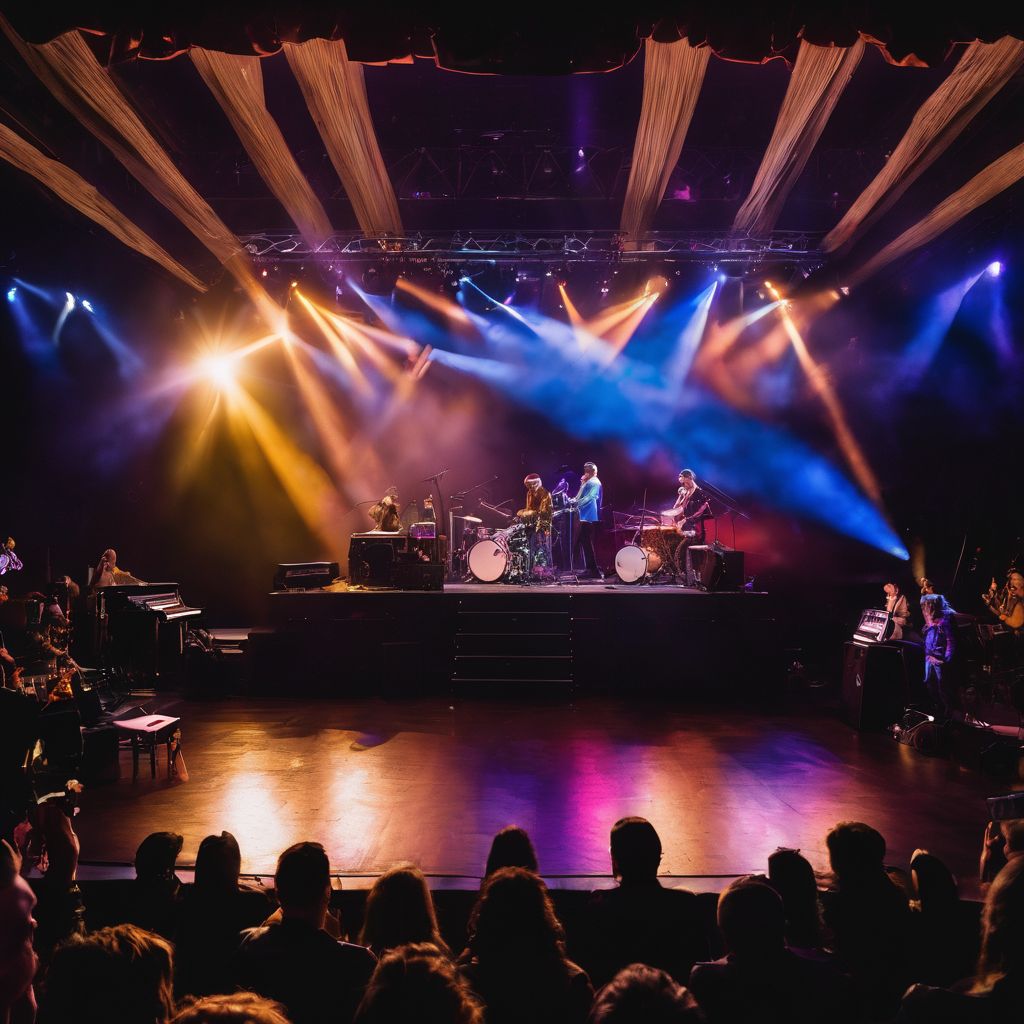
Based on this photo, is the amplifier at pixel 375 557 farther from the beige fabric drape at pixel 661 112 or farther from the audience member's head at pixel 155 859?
the audience member's head at pixel 155 859

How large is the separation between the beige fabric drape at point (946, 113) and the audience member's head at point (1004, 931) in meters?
4.81

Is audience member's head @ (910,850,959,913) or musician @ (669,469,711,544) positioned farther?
musician @ (669,469,711,544)

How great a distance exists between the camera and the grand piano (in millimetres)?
8234

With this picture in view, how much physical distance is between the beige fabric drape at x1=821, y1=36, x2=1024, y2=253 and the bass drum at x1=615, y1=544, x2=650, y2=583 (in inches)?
195

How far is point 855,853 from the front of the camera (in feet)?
8.64

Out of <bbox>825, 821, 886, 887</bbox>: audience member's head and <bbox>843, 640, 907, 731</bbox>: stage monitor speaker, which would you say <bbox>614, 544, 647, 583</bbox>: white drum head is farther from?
<bbox>825, 821, 886, 887</bbox>: audience member's head

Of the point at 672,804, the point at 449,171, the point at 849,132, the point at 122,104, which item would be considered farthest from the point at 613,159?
the point at 672,804

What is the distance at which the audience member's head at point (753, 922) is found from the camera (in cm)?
185

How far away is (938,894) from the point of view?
2.66m

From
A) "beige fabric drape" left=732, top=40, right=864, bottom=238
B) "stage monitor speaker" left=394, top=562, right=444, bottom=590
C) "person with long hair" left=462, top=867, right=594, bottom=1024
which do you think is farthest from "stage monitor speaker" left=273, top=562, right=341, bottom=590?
"person with long hair" left=462, top=867, right=594, bottom=1024

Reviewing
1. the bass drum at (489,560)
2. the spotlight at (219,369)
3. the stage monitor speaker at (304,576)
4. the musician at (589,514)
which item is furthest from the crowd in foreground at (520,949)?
the spotlight at (219,369)

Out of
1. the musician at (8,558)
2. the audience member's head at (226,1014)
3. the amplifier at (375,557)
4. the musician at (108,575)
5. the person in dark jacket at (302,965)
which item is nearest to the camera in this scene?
the audience member's head at (226,1014)

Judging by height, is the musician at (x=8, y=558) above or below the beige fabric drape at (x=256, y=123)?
below

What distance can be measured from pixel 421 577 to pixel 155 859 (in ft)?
22.1
